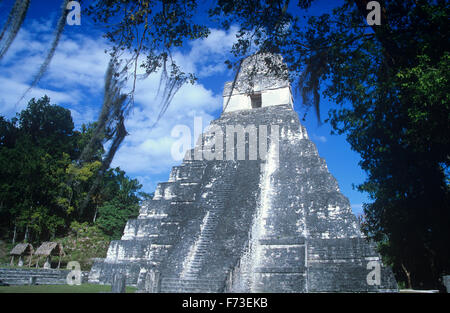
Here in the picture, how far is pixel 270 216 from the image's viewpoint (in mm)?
9297

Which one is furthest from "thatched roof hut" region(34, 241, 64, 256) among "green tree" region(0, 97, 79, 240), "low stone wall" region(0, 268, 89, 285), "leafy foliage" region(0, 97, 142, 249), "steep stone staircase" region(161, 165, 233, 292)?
"steep stone staircase" region(161, 165, 233, 292)

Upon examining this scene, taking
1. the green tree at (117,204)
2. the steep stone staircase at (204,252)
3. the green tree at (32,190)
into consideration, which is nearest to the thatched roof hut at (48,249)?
the green tree at (32,190)

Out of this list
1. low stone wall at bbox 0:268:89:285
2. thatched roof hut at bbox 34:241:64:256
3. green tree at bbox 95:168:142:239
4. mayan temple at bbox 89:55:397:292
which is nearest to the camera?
mayan temple at bbox 89:55:397:292

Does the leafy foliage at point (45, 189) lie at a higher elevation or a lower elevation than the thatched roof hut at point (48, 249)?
higher

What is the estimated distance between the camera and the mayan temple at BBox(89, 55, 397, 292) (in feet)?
24.2

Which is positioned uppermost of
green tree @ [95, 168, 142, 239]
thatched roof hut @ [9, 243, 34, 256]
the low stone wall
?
green tree @ [95, 168, 142, 239]

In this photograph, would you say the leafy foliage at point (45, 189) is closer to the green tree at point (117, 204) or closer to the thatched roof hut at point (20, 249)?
the green tree at point (117, 204)

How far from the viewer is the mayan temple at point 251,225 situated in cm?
738

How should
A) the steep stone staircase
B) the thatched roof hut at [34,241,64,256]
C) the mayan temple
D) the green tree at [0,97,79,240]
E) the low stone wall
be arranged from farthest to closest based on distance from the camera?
the green tree at [0,97,79,240]
the thatched roof hut at [34,241,64,256]
the low stone wall
the mayan temple
the steep stone staircase

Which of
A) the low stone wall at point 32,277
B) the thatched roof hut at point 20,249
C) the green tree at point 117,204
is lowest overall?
the low stone wall at point 32,277

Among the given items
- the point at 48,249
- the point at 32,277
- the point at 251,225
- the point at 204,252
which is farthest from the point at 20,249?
the point at 251,225

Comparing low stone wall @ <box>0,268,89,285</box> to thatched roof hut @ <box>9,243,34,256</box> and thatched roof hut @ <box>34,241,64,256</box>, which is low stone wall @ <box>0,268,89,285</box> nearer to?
thatched roof hut @ <box>34,241,64,256</box>

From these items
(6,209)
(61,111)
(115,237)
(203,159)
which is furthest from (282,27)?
(61,111)
